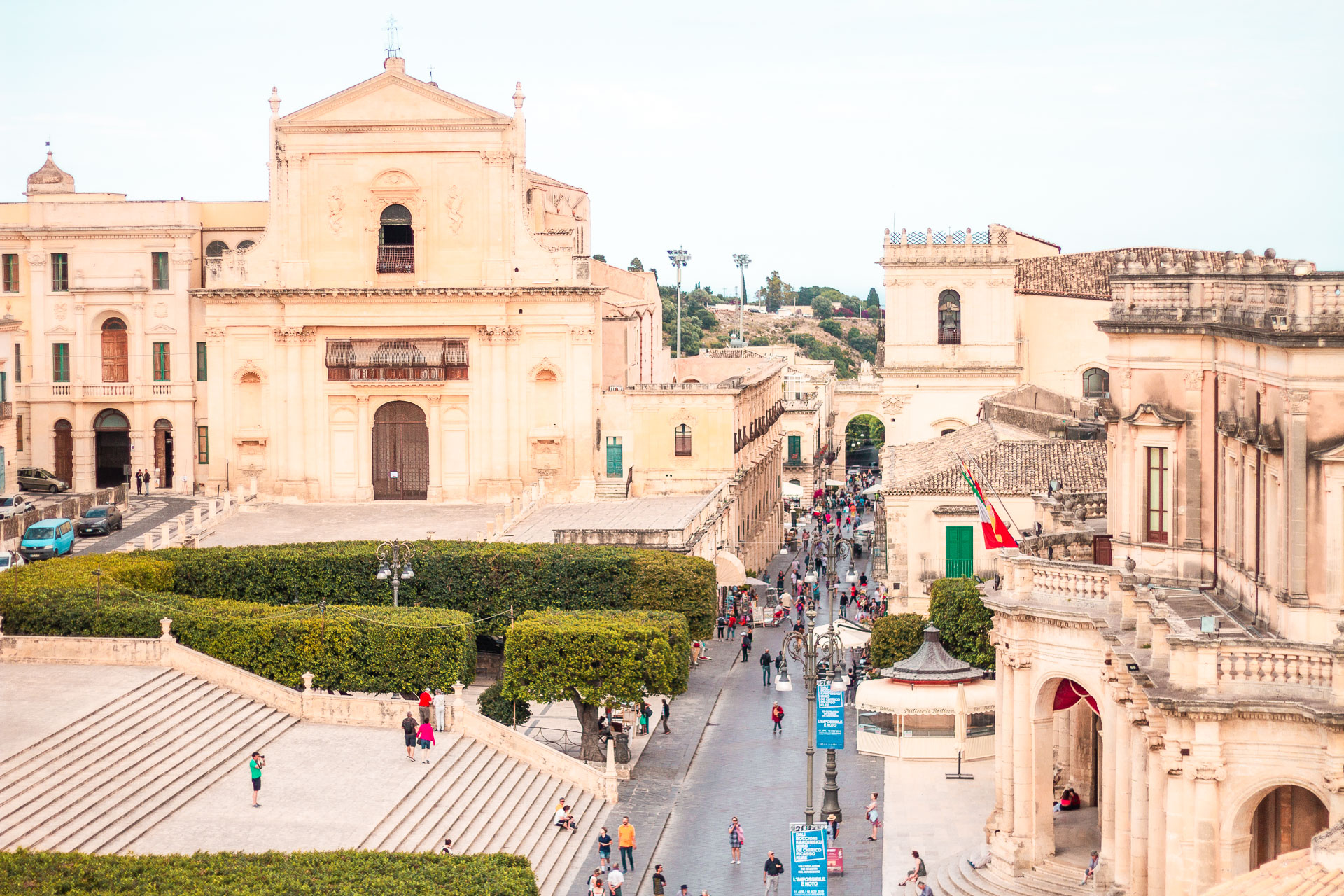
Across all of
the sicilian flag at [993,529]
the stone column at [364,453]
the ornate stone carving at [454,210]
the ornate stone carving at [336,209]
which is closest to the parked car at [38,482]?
the stone column at [364,453]

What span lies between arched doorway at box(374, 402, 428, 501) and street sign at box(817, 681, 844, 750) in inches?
1525

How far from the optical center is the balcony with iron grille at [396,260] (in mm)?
73938

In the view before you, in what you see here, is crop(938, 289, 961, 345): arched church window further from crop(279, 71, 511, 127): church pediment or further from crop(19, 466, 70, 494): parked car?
crop(19, 466, 70, 494): parked car

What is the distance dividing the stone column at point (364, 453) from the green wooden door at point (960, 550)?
84.6 feet

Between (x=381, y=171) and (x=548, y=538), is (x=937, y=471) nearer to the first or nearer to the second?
(x=548, y=538)

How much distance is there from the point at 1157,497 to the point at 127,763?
21379 mm

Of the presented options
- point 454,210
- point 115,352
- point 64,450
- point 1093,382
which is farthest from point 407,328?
point 1093,382

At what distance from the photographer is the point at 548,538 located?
65312 mm

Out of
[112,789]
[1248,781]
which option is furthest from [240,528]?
[1248,781]

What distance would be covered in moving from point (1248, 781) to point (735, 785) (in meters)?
20.1

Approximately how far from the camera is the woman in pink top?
4269 centimetres

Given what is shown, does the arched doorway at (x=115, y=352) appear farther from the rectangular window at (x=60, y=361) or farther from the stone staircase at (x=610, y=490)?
the stone staircase at (x=610, y=490)

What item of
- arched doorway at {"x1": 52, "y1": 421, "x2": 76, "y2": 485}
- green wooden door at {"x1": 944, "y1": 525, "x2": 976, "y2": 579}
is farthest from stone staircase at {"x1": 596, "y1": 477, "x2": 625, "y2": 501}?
arched doorway at {"x1": 52, "y1": 421, "x2": 76, "y2": 485}

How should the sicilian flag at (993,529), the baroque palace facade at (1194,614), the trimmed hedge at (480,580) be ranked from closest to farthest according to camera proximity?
1. the baroque palace facade at (1194,614)
2. the sicilian flag at (993,529)
3. the trimmed hedge at (480,580)
